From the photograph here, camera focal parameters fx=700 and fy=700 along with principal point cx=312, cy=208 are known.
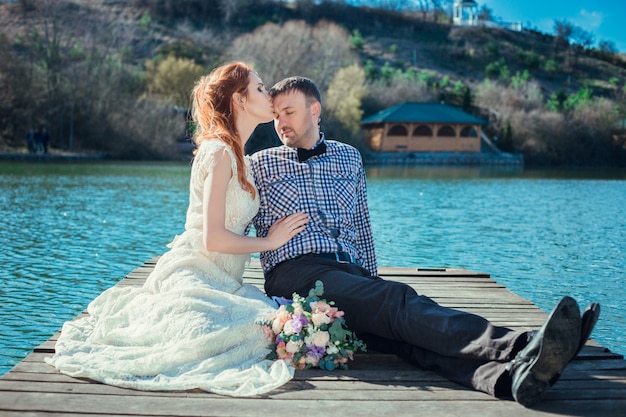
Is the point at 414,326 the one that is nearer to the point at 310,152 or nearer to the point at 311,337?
the point at 311,337

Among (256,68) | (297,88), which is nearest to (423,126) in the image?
(256,68)

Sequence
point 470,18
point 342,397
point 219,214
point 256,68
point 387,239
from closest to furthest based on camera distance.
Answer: point 342,397 → point 219,214 → point 387,239 → point 256,68 → point 470,18

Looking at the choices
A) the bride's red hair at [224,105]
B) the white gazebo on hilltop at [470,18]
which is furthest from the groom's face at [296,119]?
the white gazebo on hilltop at [470,18]

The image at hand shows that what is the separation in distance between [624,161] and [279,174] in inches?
2222

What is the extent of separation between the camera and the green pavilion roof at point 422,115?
167ft

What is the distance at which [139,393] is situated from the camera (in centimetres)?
303

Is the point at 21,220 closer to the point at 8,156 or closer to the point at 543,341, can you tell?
the point at 543,341

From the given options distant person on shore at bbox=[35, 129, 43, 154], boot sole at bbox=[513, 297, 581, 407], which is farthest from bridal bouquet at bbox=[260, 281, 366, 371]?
distant person on shore at bbox=[35, 129, 43, 154]

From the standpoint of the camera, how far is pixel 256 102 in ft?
12.8

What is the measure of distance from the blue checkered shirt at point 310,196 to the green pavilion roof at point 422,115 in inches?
1842

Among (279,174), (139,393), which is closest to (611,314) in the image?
(279,174)

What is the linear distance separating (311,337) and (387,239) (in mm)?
8803

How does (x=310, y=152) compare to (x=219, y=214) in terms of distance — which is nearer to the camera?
(x=219, y=214)

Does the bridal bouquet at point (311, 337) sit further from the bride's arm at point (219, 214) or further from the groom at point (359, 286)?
the bride's arm at point (219, 214)
